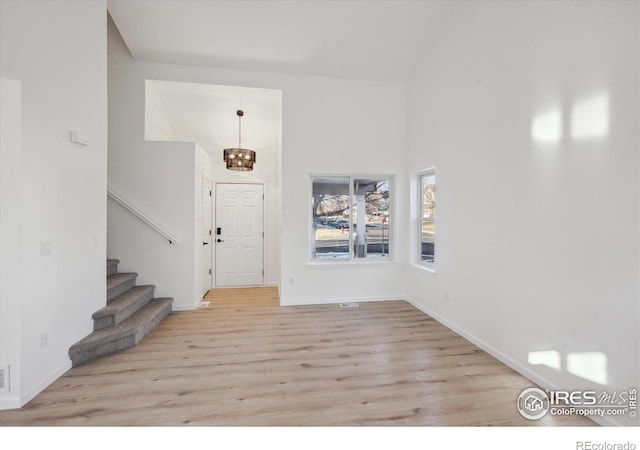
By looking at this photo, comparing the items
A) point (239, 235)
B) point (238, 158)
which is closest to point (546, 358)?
point (238, 158)

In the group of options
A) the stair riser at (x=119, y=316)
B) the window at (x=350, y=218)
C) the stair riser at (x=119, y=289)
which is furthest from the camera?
the window at (x=350, y=218)

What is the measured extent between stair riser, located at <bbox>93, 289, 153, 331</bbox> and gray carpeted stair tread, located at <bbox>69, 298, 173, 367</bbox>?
48 millimetres

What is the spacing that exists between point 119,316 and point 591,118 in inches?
182

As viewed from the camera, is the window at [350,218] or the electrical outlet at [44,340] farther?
the window at [350,218]

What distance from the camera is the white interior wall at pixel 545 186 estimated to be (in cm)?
174

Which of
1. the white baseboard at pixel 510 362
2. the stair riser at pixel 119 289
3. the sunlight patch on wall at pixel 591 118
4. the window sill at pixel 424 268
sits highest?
the sunlight patch on wall at pixel 591 118

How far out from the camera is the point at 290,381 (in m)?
2.30

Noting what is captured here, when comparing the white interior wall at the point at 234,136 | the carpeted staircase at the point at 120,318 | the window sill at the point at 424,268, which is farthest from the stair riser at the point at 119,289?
the window sill at the point at 424,268

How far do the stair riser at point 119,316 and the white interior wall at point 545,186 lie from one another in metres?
3.89

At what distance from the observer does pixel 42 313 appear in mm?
2176

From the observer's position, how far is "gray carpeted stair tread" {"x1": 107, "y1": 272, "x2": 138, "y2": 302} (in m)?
3.29

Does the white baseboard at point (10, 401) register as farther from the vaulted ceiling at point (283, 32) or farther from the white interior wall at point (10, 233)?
the vaulted ceiling at point (283, 32)

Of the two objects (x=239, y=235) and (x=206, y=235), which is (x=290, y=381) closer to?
(x=206, y=235)

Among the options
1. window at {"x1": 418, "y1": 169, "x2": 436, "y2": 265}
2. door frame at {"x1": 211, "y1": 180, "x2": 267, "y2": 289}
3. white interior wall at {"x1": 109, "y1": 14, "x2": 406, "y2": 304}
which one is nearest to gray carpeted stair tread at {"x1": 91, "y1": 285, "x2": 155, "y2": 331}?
door frame at {"x1": 211, "y1": 180, "x2": 267, "y2": 289}
